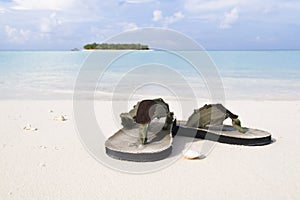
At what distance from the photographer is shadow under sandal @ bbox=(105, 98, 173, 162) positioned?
3199 mm

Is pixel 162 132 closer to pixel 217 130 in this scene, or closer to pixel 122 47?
pixel 217 130

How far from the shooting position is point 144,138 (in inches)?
134

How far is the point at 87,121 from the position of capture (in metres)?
5.23

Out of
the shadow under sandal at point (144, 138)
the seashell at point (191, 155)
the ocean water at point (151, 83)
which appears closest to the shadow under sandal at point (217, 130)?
the shadow under sandal at point (144, 138)

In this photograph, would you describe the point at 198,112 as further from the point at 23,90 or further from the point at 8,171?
the point at 23,90

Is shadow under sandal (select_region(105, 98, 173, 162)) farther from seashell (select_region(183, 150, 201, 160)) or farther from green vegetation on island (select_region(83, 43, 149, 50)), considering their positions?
green vegetation on island (select_region(83, 43, 149, 50))

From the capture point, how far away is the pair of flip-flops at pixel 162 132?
3271 millimetres

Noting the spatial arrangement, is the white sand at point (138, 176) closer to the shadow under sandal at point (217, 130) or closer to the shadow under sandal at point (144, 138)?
the shadow under sandal at point (217, 130)

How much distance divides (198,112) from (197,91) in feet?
17.4

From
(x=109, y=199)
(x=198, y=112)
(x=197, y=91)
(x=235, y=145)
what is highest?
(x=197, y=91)

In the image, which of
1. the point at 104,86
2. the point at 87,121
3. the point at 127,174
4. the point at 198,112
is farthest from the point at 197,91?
the point at 127,174

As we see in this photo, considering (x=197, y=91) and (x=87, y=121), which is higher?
(x=197, y=91)

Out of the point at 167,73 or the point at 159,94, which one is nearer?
the point at 167,73

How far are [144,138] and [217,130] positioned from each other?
111cm
